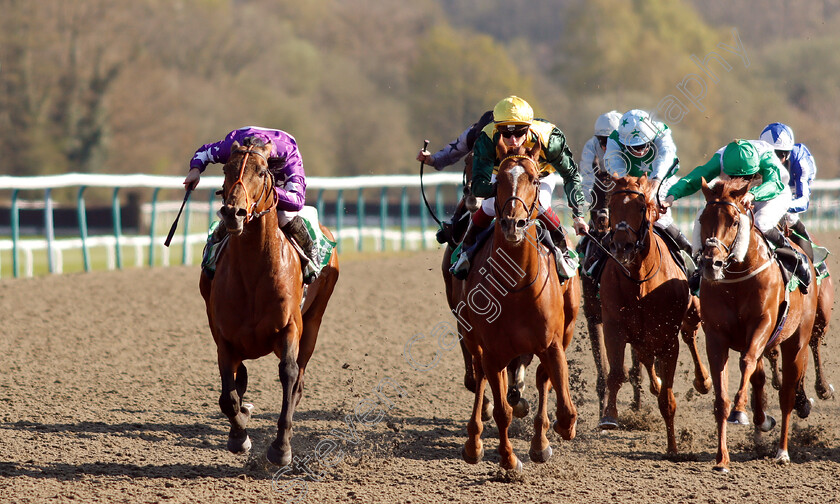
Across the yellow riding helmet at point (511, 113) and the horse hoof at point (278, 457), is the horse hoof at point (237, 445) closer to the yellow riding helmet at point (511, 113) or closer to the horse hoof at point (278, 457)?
the horse hoof at point (278, 457)

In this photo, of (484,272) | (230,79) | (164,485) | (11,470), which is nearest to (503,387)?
(484,272)

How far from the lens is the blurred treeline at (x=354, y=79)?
2150 cm

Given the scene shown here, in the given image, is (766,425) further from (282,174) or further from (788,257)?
(282,174)

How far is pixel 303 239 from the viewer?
5.51 meters

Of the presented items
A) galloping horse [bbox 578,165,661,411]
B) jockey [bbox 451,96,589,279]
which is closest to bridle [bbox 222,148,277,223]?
jockey [bbox 451,96,589,279]

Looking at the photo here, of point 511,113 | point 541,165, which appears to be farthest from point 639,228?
point 511,113

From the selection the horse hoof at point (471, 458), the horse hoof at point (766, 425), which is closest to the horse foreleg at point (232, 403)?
the horse hoof at point (471, 458)

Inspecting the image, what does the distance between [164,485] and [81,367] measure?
2.93 meters

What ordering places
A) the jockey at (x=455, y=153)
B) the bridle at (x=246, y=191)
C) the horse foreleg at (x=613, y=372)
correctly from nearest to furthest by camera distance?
1. the bridle at (x=246, y=191)
2. the horse foreleg at (x=613, y=372)
3. the jockey at (x=455, y=153)

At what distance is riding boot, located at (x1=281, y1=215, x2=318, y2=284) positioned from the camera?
5477 mm

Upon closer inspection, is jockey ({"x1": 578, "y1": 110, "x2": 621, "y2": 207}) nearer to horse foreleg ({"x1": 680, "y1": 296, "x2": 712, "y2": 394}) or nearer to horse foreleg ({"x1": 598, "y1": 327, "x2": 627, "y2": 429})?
horse foreleg ({"x1": 680, "y1": 296, "x2": 712, "y2": 394})

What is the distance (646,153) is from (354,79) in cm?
2641

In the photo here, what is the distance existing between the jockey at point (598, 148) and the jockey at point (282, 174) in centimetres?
209

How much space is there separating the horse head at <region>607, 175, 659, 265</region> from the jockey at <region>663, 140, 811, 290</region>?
9.8 inches
